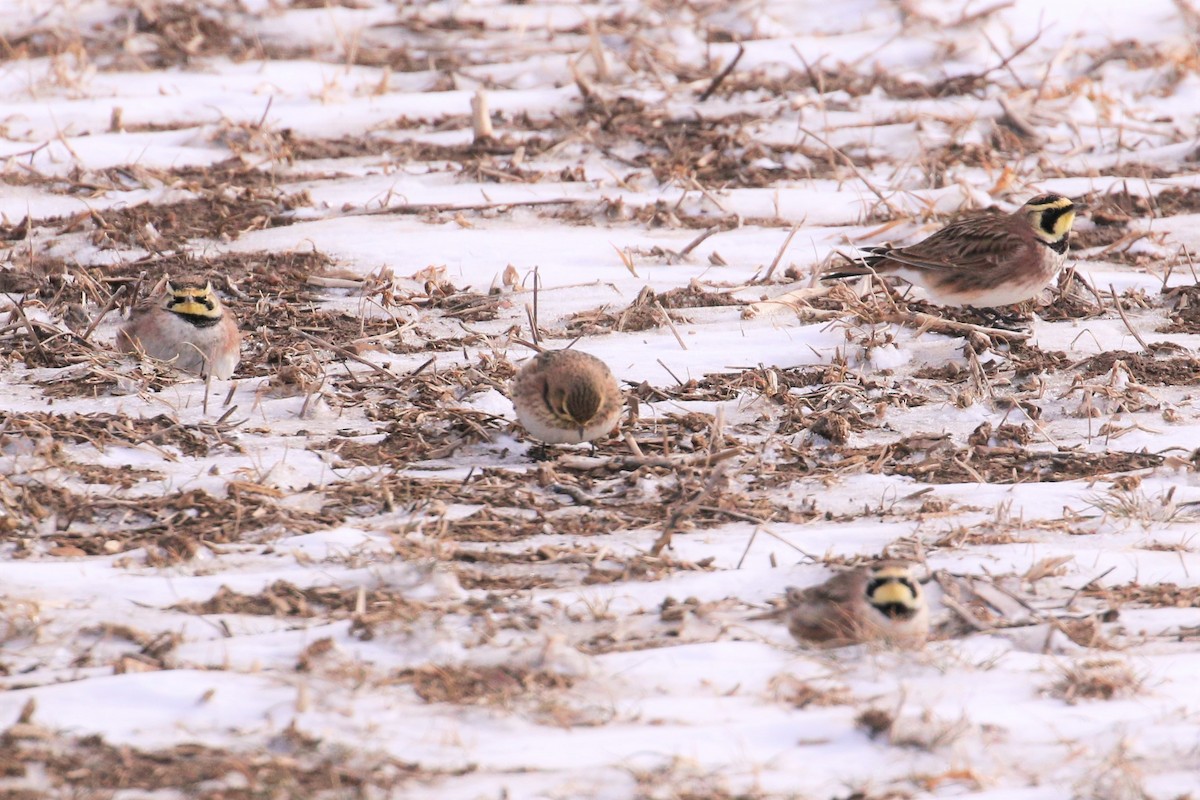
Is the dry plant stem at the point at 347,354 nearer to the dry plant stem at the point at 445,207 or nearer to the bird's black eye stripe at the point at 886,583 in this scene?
the dry plant stem at the point at 445,207

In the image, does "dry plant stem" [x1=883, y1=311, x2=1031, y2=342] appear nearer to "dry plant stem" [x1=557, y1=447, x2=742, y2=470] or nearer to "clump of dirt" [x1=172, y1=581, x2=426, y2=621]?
"dry plant stem" [x1=557, y1=447, x2=742, y2=470]

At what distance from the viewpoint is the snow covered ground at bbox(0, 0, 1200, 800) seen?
3.64 meters

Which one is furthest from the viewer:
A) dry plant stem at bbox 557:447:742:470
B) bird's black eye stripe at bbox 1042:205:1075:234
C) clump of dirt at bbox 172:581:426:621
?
bird's black eye stripe at bbox 1042:205:1075:234

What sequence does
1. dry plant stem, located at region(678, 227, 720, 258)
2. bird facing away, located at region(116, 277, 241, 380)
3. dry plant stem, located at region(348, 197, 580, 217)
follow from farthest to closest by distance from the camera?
dry plant stem, located at region(348, 197, 580, 217) → dry plant stem, located at region(678, 227, 720, 258) → bird facing away, located at region(116, 277, 241, 380)

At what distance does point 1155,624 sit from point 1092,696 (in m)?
0.61

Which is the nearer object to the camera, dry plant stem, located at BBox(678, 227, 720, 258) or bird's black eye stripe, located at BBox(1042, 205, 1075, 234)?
bird's black eye stripe, located at BBox(1042, 205, 1075, 234)

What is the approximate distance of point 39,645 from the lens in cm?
398

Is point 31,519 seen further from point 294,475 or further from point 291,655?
point 291,655

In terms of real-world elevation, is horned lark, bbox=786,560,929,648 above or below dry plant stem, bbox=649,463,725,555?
below

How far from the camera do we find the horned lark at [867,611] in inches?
161

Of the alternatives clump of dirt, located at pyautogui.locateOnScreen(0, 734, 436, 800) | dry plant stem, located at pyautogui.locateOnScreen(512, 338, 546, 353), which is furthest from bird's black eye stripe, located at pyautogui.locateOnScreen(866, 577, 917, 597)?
dry plant stem, located at pyautogui.locateOnScreen(512, 338, 546, 353)

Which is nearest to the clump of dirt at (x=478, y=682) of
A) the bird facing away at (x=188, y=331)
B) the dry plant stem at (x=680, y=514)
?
the dry plant stem at (x=680, y=514)

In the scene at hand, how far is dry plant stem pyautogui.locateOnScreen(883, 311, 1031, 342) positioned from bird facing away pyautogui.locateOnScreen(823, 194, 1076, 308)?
0.76ft

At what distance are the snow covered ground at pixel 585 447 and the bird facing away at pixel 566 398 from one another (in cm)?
16
